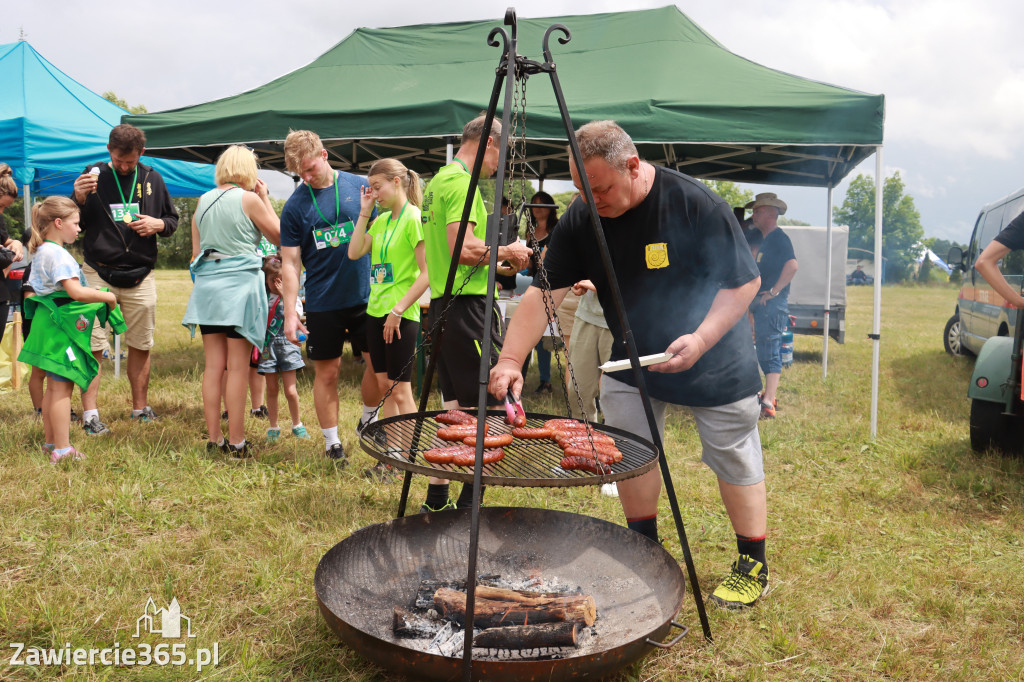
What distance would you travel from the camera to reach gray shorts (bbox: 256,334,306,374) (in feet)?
17.1

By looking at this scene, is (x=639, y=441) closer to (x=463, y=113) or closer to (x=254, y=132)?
(x=463, y=113)

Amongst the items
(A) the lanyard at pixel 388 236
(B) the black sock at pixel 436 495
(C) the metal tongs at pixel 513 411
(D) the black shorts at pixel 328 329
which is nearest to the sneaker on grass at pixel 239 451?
(D) the black shorts at pixel 328 329

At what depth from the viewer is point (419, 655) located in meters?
2.06

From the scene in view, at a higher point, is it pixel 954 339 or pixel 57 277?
pixel 57 277

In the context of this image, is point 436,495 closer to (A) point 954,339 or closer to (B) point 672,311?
(B) point 672,311

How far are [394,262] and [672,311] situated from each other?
1926 millimetres

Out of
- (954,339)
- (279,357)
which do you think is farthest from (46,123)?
(954,339)

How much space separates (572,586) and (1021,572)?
2306mm

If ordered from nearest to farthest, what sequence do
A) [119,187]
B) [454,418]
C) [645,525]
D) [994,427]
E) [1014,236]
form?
1. [454,418]
2. [645,525]
3. [1014,236]
4. [994,427]
5. [119,187]

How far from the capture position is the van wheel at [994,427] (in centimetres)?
490

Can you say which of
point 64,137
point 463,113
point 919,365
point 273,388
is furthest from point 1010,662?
point 64,137

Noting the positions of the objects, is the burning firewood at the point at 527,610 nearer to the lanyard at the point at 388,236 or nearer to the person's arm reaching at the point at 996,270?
the lanyard at the point at 388,236

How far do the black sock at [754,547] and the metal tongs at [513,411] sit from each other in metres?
1.11

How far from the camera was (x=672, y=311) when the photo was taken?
9.47ft
